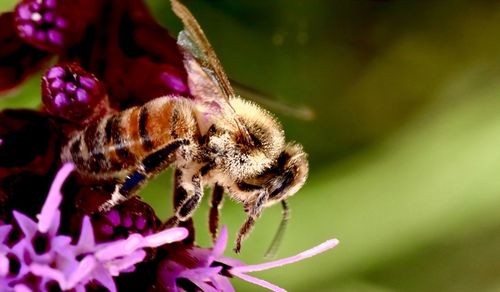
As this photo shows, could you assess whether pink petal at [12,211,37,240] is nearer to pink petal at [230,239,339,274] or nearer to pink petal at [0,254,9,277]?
pink petal at [0,254,9,277]

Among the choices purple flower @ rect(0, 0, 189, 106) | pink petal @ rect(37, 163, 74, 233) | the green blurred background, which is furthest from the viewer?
the green blurred background

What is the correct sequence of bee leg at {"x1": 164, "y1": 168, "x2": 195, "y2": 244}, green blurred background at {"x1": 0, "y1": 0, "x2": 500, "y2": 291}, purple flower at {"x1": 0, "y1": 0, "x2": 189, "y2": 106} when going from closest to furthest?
bee leg at {"x1": 164, "y1": 168, "x2": 195, "y2": 244} → purple flower at {"x1": 0, "y1": 0, "x2": 189, "y2": 106} → green blurred background at {"x1": 0, "y1": 0, "x2": 500, "y2": 291}

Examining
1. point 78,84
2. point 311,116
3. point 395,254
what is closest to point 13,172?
point 78,84

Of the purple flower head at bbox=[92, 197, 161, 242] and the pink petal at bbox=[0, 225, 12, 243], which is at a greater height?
the purple flower head at bbox=[92, 197, 161, 242]

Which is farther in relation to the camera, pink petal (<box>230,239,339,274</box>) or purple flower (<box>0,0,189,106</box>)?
purple flower (<box>0,0,189,106</box>)

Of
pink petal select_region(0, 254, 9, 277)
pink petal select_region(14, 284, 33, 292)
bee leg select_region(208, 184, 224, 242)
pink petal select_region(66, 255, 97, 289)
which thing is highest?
bee leg select_region(208, 184, 224, 242)

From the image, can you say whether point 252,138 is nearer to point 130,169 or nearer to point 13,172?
point 130,169

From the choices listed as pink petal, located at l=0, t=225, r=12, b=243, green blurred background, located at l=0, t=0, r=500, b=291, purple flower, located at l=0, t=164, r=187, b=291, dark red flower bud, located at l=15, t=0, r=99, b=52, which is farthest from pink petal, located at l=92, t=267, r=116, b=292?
green blurred background, located at l=0, t=0, r=500, b=291

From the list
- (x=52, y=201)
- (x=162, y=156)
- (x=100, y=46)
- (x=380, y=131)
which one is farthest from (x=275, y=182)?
(x=380, y=131)
